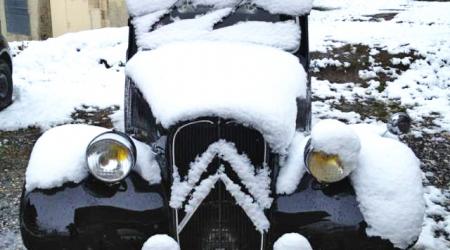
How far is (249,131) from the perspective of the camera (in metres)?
2.69

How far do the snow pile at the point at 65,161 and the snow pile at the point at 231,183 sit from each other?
0.65ft

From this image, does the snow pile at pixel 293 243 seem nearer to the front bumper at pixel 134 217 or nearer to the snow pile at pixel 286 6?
the front bumper at pixel 134 217

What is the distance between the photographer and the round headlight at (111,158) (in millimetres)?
2691

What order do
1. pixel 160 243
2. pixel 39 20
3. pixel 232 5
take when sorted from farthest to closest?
pixel 39 20 → pixel 232 5 → pixel 160 243

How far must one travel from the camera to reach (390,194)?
2734 mm

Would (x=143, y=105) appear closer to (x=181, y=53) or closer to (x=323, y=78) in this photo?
(x=181, y=53)

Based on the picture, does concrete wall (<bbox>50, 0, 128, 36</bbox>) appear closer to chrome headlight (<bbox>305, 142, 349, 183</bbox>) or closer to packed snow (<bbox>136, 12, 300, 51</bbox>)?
packed snow (<bbox>136, 12, 300, 51</bbox>)

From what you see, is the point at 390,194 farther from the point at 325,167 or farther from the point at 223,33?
the point at 223,33

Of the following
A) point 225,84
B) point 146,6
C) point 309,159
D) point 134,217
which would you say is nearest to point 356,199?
point 309,159

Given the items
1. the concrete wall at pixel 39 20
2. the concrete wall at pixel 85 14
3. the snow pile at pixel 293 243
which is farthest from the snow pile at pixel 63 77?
the snow pile at pixel 293 243

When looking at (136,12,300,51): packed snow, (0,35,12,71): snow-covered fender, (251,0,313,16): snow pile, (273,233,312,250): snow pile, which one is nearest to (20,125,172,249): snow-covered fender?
(273,233,312,250): snow pile

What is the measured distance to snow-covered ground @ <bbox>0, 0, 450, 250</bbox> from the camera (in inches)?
263

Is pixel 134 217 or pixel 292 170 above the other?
pixel 292 170

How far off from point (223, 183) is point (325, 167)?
55 centimetres
